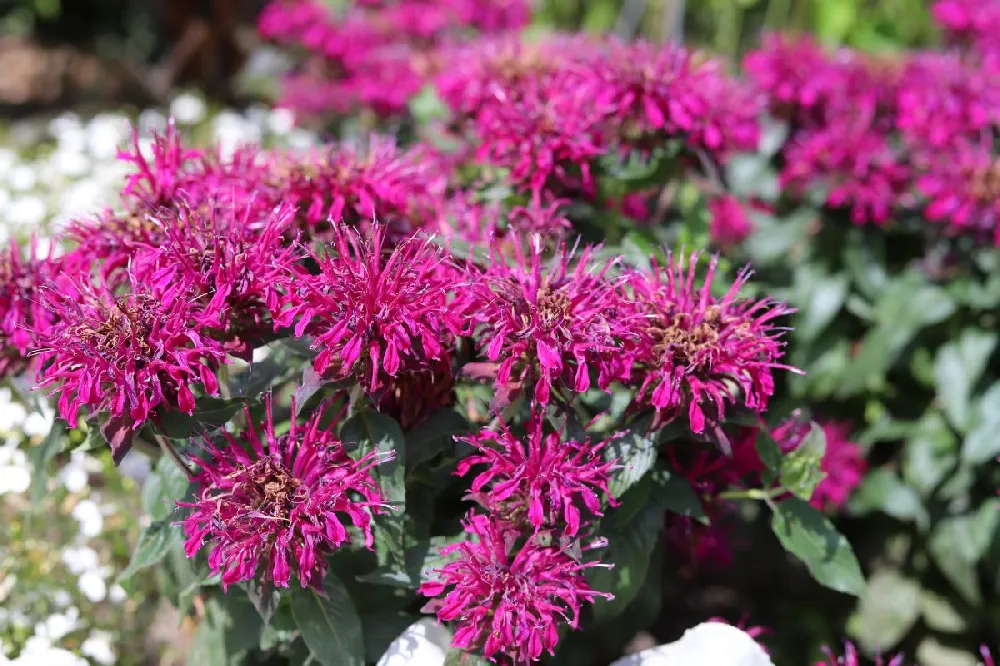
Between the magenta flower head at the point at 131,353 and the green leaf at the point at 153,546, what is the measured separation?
252 millimetres

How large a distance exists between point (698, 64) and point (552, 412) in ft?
3.35

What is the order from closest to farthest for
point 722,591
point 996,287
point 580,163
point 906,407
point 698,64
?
point 580,163, point 698,64, point 996,287, point 906,407, point 722,591

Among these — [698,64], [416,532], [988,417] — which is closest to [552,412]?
A: [416,532]

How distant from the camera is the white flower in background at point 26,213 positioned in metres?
2.60

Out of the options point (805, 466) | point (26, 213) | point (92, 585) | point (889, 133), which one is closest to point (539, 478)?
point (805, 466)

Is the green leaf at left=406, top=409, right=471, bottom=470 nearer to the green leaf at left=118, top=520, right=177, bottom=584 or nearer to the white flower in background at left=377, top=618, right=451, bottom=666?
the white flower in background at left=377, top=618, right=451, bottom=666

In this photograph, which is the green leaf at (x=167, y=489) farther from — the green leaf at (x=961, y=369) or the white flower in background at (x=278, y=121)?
the white flower in background at (x=278, y=121)

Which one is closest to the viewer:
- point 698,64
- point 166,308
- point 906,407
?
point 166,308

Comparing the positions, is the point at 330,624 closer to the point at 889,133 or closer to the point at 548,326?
the point at 548,326

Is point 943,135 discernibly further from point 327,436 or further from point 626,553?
point 327,436

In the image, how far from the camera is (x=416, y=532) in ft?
4.57

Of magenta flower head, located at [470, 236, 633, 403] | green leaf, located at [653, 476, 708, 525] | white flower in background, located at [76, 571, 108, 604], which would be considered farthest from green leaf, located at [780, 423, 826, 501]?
white flower in background, located at [76, 571, 108, 604]

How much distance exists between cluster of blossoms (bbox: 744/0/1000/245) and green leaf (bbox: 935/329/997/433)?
25 cm

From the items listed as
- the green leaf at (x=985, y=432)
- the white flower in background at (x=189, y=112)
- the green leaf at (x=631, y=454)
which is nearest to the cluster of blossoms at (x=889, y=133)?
the green leaf at (x=985, y=432)
